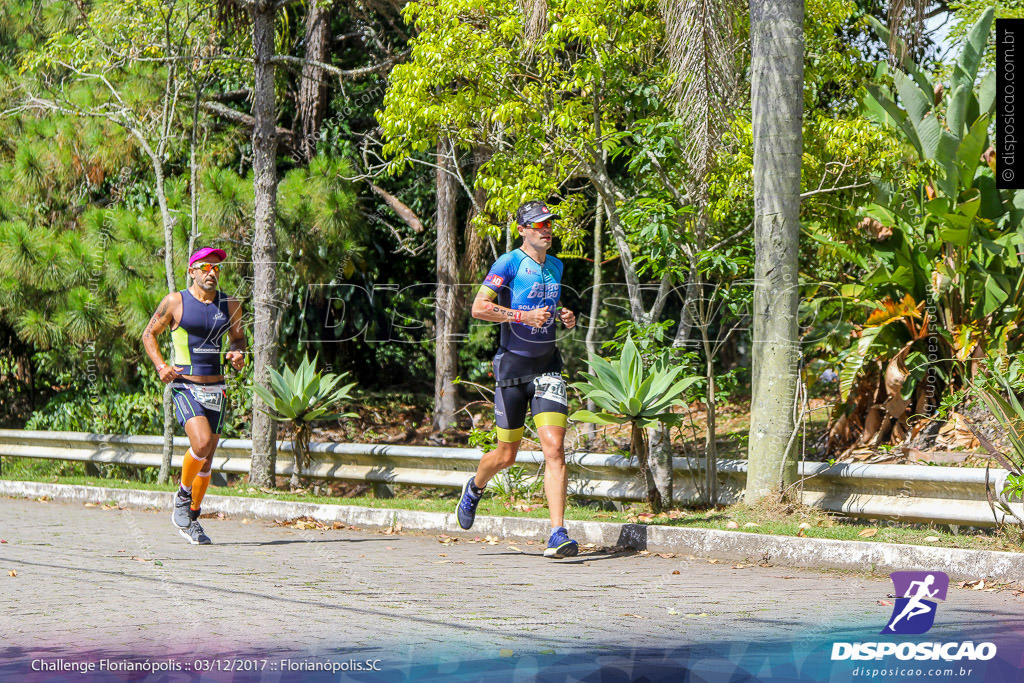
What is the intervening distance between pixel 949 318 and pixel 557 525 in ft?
16.8

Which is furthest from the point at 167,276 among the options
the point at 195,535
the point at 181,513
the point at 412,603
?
A: the point at 412,603

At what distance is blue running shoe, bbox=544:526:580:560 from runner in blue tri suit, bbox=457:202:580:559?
0.05 ft

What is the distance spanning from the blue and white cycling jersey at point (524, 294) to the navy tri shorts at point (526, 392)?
0.25 ft

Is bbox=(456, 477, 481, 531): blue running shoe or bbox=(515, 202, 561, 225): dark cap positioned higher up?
bbox=(515, 202, 561, 225): dark cap

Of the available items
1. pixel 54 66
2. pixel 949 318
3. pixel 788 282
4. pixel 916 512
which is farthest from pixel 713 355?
pixel 54 66

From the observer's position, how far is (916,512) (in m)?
7.72

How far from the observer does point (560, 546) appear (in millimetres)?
7457

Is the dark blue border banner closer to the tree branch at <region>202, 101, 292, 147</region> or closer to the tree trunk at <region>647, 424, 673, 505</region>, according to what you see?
the tree trunk at <region>647, 424, 673, 505</region>

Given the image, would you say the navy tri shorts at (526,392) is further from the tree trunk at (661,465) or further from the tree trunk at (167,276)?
the tree trunk at (167,276)

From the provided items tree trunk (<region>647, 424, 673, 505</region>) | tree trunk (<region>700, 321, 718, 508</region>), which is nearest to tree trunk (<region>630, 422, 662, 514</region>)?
tree trunk (<region>647, 424, 673, 505</region>)

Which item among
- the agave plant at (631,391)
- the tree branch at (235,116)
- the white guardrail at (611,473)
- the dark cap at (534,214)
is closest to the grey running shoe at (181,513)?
the white guardrail at (611,473)

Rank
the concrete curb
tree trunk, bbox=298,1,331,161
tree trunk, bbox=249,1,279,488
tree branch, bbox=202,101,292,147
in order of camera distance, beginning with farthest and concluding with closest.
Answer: tree branch, bbox=202,101,292,147, tree trunk, bbox=298,1,331,161, tree trunk, bbox=249,1,279,488, the concrete curb

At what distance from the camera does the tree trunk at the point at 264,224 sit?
1234 cm

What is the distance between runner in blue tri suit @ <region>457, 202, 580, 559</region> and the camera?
7590mm
